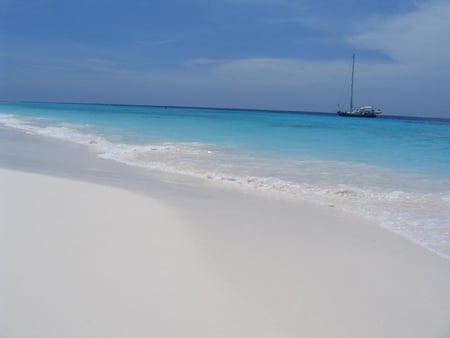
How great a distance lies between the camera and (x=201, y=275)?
2.80m

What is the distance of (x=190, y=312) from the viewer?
232 centimetres

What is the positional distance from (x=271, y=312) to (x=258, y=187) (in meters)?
4.14

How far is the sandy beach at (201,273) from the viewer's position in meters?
2.22

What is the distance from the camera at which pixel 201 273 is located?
2.84 meters

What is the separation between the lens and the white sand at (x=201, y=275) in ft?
7.27

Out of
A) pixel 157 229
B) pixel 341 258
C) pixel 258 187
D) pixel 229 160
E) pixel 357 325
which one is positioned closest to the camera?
pixel 357 325

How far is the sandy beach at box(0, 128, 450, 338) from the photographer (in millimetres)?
2223

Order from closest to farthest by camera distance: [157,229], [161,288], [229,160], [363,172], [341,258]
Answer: [161,288]
[341,258]
[157,229]
[363,172]
[229,160]

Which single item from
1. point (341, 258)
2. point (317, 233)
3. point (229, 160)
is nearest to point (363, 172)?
point (229, 160)

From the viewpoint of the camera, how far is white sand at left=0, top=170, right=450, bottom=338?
222 cm

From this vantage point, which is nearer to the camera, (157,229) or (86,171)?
(157,229)

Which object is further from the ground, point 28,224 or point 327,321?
point 28,224

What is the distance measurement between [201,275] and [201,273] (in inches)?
1.3

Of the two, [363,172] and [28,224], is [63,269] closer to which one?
[28,224]
